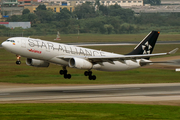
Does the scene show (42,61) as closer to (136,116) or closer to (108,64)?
(108,64)

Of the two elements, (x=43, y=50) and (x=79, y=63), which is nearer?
(x=43, y=50)

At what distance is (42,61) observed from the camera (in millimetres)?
59812

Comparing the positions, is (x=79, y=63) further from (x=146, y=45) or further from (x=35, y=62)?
(x=146, y=45)

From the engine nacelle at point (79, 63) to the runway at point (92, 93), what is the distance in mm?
3810

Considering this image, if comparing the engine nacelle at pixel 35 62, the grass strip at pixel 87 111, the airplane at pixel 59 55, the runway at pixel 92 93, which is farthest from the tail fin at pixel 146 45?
the grass strip at pixel 87 111

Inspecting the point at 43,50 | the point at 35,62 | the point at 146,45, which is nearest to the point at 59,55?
the point at 43,50

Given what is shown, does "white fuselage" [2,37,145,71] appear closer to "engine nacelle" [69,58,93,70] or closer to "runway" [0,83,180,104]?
"engine nacelle" [69,58,93,70]

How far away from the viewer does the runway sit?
160ft

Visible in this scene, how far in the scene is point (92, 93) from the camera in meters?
55.1

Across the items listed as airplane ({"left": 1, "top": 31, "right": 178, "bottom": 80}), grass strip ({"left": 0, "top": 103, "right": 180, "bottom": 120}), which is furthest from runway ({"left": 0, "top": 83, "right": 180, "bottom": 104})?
grass strip ({"left": 0, "top": 103, "right": 180, "bottom": 120})

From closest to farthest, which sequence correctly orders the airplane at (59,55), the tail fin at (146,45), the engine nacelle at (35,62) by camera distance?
the airplane at (59,55) < the engine nacelle at (35,62) < the tail fin at (146,45)

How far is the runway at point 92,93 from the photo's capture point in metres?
48.7

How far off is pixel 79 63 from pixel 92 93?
507 centimetres

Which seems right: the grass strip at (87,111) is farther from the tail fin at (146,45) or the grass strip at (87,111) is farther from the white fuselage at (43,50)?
the tail fin at (146,45)
